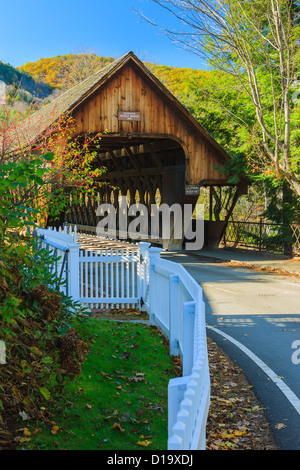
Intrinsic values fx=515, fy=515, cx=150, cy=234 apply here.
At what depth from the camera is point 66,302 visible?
6523mm

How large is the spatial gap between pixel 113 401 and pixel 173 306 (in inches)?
84.8

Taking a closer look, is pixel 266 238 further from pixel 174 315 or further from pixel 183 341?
pixel 183 341

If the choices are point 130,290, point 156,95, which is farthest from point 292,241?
point 130,290

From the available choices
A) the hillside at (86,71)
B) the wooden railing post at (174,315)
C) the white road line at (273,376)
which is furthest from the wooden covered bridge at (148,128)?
the hillside at (86,71)

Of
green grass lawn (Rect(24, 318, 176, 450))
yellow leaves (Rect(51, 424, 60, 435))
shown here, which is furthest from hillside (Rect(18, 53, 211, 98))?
yellow leaves (Rect(51, 424, 60, 435))

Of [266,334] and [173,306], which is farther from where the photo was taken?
[266,334]

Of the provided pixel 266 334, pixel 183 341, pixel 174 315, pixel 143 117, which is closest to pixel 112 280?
pixel 266 334

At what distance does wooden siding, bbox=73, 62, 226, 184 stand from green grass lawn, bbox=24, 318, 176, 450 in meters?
14.1

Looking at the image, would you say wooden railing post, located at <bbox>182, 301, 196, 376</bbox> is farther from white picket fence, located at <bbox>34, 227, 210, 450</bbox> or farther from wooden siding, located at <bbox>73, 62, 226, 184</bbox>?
wooden siding, located at <bbox>73, 62, 226, 184</bbox>

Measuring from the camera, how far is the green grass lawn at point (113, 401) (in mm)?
4414

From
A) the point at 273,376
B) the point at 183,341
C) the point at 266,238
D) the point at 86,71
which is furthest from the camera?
the point at 86,71

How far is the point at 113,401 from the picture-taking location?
5328 mm

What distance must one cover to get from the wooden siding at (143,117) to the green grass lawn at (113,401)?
14.1 meters
